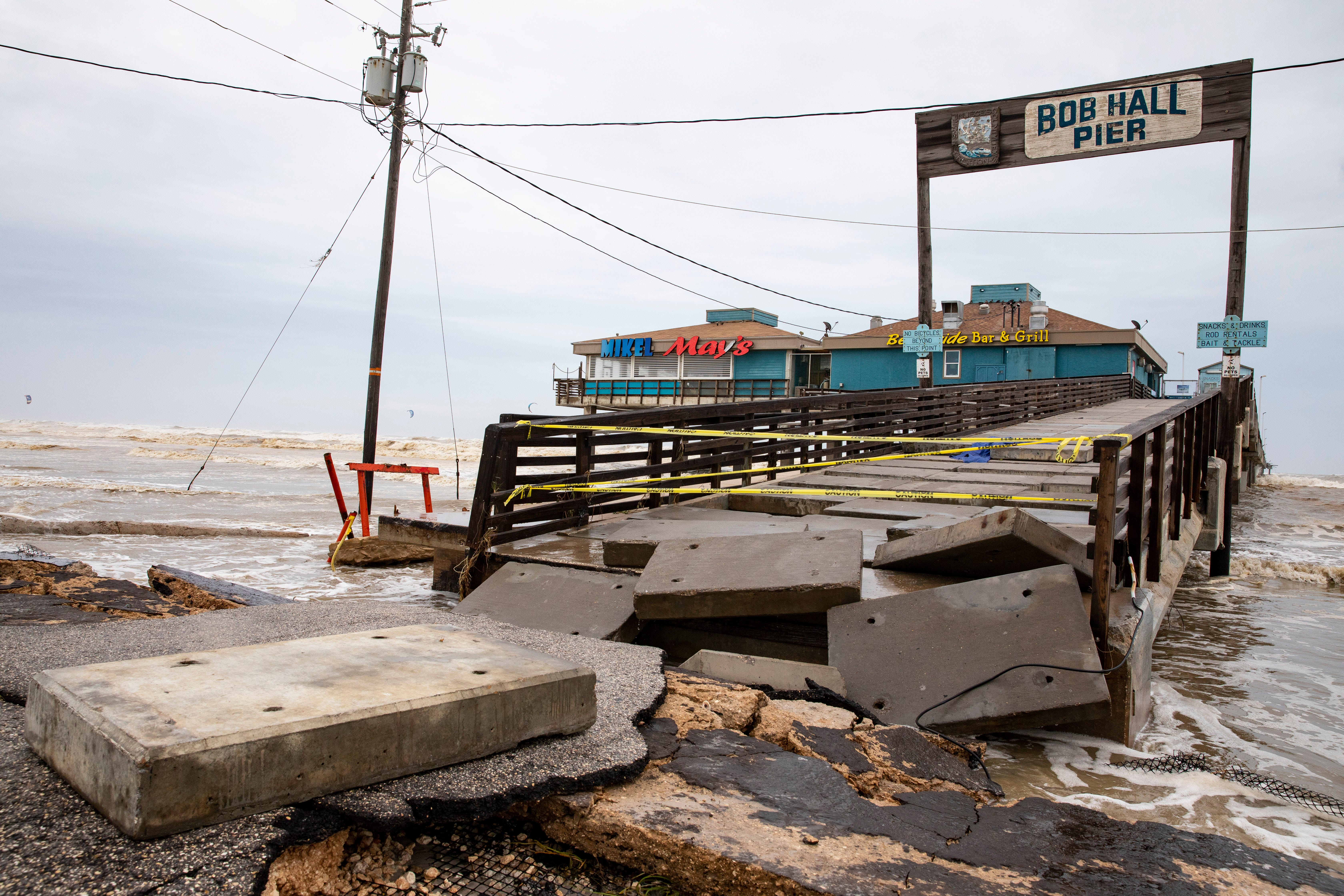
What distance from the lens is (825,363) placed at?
45281 millimetres

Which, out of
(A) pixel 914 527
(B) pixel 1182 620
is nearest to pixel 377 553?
(A) pixel 914 527

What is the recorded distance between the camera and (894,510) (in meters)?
8.48

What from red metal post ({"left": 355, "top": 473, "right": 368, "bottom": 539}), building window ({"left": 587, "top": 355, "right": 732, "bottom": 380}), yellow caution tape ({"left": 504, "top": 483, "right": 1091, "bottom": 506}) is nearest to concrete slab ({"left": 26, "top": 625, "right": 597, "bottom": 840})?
yellow caution tape ({"left": 504, "top": 483, "right": 1091, "bottom": 506})

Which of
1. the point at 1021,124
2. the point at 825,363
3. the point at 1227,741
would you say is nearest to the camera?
the point at 1227,741

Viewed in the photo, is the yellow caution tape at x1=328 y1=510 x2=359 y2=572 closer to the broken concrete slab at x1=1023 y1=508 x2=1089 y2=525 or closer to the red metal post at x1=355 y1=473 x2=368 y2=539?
the red metal post at x1=355 y1=473 x2=368 y2=539

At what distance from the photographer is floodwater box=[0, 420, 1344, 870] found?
143 inches

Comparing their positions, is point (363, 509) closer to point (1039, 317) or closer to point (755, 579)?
point (755, 579)

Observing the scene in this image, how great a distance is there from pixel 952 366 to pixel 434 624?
35880 mm

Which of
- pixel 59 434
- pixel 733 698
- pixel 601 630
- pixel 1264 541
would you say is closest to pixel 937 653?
pixel 733 698

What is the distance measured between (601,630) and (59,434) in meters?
66.0

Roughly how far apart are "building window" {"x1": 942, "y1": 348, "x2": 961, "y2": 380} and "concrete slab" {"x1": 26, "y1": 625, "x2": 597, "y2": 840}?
36354 mm

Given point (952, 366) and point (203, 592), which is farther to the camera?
point (952, 366)

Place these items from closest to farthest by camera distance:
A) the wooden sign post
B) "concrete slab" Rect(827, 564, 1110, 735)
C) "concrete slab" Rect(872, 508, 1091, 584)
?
"concrete slab" Rect(827, 564, 1110, 735), "concrete slab" Rect(872, 508, 1091, 584), the wooden sign post

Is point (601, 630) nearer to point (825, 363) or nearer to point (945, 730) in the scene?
point (945, 730)
